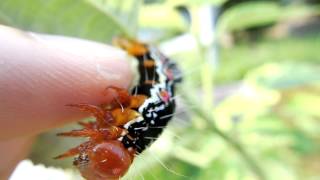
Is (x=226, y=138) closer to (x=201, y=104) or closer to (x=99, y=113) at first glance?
(x=201, y=104)

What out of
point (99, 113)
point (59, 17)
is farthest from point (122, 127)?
point (59, 17)

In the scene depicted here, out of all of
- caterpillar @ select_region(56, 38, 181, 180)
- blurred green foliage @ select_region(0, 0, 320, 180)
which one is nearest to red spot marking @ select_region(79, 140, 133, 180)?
caterpillar @ select_region(56, 38, 181, 180)

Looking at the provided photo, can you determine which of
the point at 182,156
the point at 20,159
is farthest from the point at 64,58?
the point at 182,156

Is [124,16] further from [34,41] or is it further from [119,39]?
[34,41]

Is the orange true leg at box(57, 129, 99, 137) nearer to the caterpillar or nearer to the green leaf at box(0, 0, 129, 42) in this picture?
the caterpillar

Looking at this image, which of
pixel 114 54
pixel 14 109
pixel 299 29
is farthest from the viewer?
pixel 299 29

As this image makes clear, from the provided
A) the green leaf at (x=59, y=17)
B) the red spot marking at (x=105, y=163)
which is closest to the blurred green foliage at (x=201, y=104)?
the green leaf at (x=59, y=17)

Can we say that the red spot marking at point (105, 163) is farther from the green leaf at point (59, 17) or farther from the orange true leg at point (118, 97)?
the green leaf at point (59, 17)
